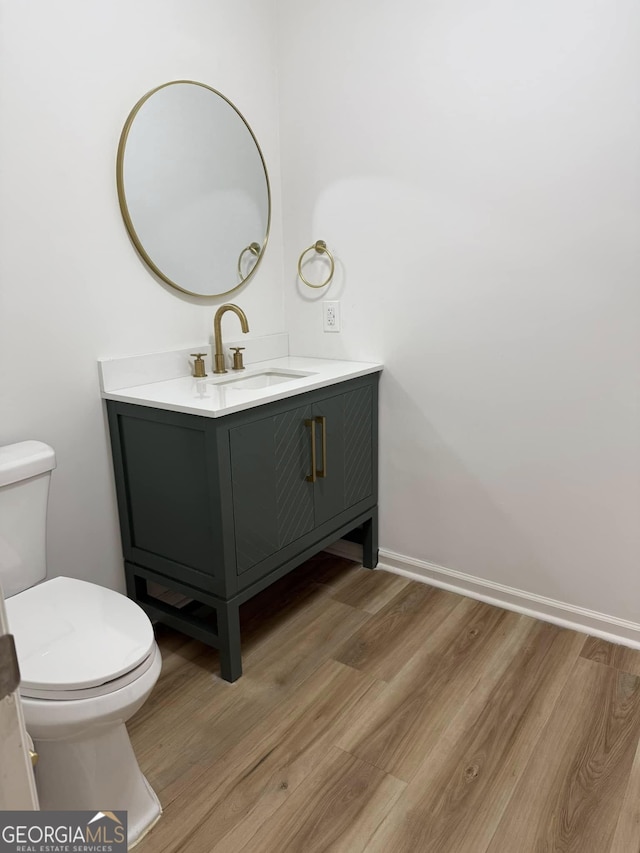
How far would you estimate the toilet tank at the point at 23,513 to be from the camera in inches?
59.6

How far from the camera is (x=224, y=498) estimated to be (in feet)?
5.68

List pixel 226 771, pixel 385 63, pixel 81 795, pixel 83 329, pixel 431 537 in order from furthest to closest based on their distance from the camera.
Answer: pixel 431 537 < pixel 385 63 < pixel 83 329 < pixel 226 771 < pixel 81 795

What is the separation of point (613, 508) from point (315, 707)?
1.10 m

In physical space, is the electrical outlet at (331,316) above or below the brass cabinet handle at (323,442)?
above

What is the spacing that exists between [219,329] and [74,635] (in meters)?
1.16

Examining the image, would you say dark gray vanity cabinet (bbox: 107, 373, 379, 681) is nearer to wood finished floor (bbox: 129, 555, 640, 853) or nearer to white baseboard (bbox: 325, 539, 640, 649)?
wood finished floor (bbox: 129, 555, 640, 853)

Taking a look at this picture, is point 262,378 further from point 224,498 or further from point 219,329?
point 224,498

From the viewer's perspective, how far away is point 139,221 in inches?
76.0

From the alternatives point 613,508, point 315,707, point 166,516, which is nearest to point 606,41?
point 613,508

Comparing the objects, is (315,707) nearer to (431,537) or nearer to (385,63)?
(431,537)

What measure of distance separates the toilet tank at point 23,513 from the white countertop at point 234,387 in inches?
13.5

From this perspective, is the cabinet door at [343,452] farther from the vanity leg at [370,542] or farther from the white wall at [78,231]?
the white wall at [78,231]

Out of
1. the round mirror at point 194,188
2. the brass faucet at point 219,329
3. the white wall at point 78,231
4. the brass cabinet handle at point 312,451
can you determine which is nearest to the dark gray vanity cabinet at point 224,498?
the brass cabinet handle at point 312,451

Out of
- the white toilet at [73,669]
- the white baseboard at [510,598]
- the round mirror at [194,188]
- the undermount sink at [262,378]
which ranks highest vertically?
the round mirror at [194,188]
